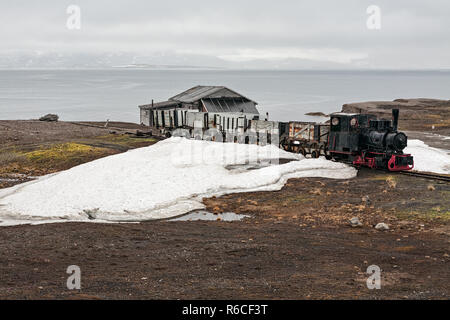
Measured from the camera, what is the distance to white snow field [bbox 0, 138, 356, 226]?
80.4 feet

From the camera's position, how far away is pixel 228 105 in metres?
60.1

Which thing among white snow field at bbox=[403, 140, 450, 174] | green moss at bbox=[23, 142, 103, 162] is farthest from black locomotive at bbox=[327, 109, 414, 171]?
green moss at bbox=[23, 142, 103, 162]

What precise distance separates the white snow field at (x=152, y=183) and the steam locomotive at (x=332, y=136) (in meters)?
1.52

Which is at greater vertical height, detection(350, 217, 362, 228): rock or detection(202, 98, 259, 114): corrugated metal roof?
detection(202, 98, 259, 114): corrugated metal roof

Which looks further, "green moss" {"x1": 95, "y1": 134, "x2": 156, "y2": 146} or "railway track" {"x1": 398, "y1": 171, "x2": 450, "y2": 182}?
"green moss" {"x1": 95, "y1": 134, "x2": 156, "y2": 146}

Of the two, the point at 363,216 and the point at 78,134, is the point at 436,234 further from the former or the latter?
the point at 78,134

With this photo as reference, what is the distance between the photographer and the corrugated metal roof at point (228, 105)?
2299 inches

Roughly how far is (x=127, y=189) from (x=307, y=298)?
17.9 meters

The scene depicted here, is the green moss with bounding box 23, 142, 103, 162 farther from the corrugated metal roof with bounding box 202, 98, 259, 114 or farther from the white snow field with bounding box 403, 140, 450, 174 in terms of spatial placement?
the white snow field with bounding box 403, 140, 450, 174

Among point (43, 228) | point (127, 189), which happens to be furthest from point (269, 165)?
point (43, 228)

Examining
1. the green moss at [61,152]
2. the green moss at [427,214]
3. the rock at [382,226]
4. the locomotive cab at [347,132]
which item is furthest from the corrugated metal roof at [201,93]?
the rock at [382,226]

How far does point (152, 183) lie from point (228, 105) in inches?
1282

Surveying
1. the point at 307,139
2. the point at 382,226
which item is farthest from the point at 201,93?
the point at 382,226

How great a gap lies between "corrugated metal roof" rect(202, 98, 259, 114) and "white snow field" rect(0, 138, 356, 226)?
21.2m
